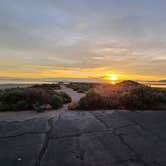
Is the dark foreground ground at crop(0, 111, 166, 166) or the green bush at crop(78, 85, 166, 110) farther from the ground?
the green bush at crop(78, 85, 166, 110)

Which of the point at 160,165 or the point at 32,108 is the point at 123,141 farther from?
the point at 32,108

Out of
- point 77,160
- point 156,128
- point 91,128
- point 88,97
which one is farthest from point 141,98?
point 77,160

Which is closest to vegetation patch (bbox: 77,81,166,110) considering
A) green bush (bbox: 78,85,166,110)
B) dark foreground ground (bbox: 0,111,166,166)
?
green bush (bbox: 78,85,166,110)

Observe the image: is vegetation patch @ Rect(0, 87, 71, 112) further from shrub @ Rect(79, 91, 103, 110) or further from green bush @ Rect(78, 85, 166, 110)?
green bush @ Rect(78, 85, 166, 110)

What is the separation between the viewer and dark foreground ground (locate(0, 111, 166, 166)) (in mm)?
3480

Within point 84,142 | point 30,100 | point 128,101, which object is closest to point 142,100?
point 128,101

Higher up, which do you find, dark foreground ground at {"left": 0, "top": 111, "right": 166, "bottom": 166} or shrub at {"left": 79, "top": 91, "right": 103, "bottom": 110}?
shrub at {"left": 79, "top": 91, "right": 103, "bottom": 110}

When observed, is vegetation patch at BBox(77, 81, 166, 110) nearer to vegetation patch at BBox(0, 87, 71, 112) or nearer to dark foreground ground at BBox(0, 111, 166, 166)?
vegetation patch at BBox(0, 87, 71, 112)

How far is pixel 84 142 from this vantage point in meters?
4.42

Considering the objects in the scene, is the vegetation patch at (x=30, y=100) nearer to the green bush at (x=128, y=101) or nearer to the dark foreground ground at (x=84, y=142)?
the green bush at (x=128, y=101)

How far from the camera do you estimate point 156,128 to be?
18.5ft

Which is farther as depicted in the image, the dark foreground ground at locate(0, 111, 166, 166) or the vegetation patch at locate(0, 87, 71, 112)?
the vegetation patch at locate(0, 87, 71, 112)

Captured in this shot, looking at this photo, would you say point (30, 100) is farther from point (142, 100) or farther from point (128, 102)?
point (142, 100)

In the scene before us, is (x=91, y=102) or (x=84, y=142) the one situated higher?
(x=91, y=102)
